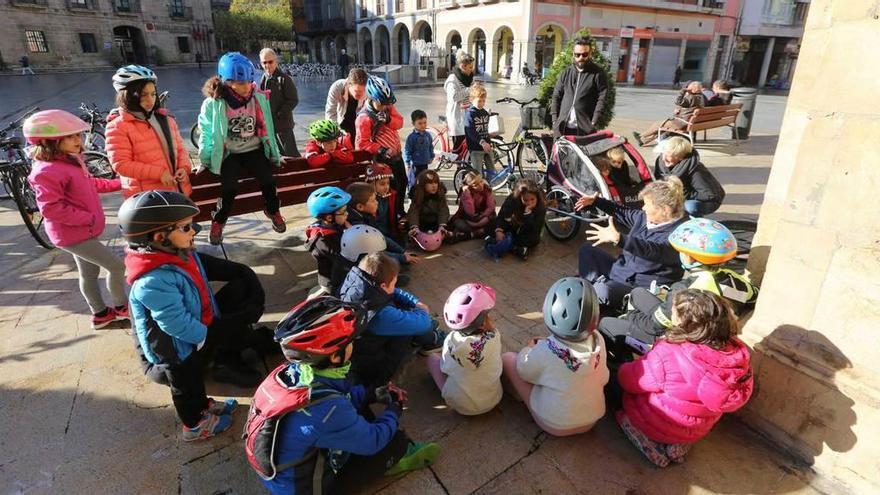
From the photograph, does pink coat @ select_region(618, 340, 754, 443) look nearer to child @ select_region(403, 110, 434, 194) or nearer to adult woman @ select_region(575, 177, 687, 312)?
adult woman @ select_region(575, 177, 687, 312)

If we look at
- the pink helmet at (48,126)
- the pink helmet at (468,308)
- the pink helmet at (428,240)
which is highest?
the pink helmet at (48,126)

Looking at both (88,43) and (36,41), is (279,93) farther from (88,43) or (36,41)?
(88,43)

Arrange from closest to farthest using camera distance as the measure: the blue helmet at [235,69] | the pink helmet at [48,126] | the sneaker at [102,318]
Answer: the pink helmet at [48,126] → the sneaker at [102,318] → the blue helmet at [235,69]

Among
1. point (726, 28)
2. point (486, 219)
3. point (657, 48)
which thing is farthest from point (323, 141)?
point (726, 28)

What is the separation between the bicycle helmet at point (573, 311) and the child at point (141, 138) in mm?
3083

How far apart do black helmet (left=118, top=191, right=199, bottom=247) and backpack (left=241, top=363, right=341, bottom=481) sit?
3.35 feet

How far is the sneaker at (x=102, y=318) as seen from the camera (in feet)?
11.5

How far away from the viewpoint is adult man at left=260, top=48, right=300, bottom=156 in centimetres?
650

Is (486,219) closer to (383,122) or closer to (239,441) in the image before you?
(383,122)

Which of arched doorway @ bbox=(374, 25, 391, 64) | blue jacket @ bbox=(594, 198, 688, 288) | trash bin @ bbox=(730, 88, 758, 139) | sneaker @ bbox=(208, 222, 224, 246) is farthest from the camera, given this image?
arched doorway @ bbox=(374, 25, 391, 64)

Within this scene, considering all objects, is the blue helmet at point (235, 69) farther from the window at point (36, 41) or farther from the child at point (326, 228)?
the window at point (36, 41)

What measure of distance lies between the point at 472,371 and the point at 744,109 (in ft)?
34.5

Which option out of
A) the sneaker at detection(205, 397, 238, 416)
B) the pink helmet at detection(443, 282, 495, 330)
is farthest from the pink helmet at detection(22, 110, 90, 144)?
the pink helmet at detection(443, 282, 495, 330)

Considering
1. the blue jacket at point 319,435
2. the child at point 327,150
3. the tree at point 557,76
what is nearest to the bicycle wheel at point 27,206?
the child at point 327,150
